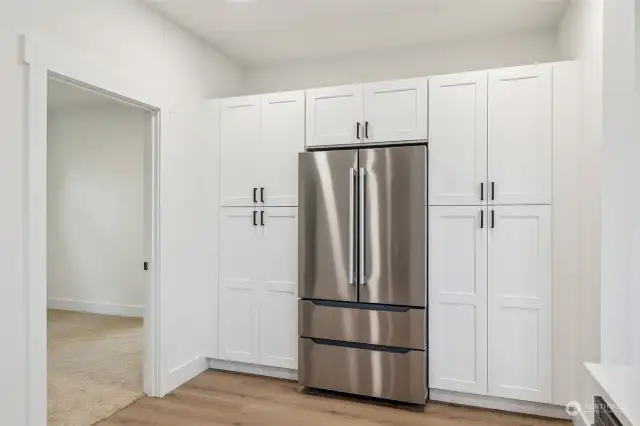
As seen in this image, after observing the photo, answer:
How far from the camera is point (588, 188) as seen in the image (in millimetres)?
2457

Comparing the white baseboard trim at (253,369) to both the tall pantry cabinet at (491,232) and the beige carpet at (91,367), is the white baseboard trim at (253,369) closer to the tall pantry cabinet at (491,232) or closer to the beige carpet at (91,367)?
the beige carpet at (91,367)

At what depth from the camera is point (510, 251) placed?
2787 millimetres

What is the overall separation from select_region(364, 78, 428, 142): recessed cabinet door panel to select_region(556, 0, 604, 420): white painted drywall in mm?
958

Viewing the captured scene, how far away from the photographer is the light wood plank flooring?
2695 millimetres

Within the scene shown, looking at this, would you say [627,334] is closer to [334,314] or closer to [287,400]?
[334,314]

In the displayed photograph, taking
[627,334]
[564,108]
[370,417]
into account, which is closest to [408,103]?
[564,108]

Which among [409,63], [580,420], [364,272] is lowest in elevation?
[580,420]

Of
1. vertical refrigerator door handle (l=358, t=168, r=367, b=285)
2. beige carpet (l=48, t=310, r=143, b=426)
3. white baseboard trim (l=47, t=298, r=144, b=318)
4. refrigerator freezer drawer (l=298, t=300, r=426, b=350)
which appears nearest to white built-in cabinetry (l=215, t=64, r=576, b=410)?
refrigerator freezer drawer (l=298, t=300, r=426, b=350)

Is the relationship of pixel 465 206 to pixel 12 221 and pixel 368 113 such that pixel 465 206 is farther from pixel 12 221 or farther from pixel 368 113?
pixel 12 221

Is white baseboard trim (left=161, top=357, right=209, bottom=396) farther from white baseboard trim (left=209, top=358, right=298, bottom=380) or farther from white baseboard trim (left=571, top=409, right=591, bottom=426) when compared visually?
white baseboard trim (left=571, top=409, right=591, bottom=426)

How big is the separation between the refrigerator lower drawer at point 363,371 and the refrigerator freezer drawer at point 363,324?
2.8 inches

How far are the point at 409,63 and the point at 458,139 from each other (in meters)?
1.14

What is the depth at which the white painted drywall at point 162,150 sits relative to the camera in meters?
2.01

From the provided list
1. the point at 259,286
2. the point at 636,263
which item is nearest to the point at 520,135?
the point at 636,263
